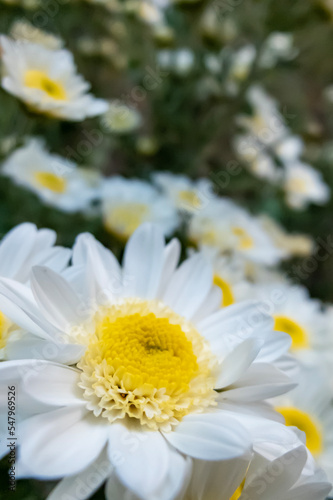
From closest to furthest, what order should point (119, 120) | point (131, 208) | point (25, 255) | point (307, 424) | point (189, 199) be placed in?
1. point (25, 255)
2. point (307, 424)
3. point (131, 208)
4. point (189, 199)
5. point (119, 120)

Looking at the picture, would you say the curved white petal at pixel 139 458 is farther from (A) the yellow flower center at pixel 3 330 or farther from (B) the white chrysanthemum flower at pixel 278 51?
(B) the white chrysanthemum flower at pixel 278 51

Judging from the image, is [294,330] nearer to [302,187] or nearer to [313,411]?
[313,411]

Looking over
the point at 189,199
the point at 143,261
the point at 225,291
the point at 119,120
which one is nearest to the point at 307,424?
the point at 225,291

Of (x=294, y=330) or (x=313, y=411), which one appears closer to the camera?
(x=313, y=411)

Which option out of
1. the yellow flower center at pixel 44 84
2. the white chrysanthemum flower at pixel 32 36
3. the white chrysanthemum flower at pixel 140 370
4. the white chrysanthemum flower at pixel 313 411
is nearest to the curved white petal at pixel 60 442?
the white chrysanthemum flower at pixel 140 370

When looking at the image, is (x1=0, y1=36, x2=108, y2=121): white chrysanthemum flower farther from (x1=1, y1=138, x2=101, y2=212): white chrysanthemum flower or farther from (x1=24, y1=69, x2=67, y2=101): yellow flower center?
(x1=1, y1=138, x2=101, y2=212): white chrysanthemum flower

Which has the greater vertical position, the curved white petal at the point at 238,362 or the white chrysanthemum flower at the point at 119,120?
the curved white petal at the point at 238,362

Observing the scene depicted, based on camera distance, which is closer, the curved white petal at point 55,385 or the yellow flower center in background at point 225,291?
the curved white petal at point 55,385
